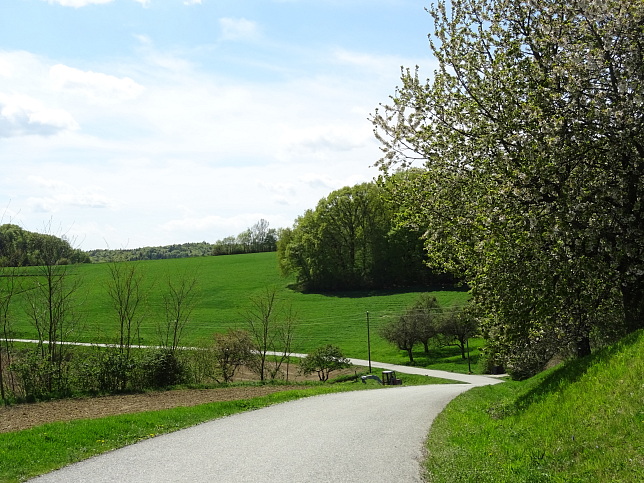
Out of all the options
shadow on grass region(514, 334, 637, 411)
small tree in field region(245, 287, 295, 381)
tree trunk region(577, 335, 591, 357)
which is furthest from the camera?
small tree in field region(245, 287, 295, 381)

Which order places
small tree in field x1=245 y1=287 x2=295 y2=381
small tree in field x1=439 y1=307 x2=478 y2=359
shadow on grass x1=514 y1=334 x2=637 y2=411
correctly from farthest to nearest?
small tree in field x1=439 y1=307 x2=478 y2=359 → small tree in field x1=245 y1=287 x2=295 y2=381 → shadow on grass x1=514 y1=334 x2=637 y2=411

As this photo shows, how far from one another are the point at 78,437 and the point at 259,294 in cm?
5973

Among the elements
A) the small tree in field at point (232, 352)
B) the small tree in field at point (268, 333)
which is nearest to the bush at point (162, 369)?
the small tree in field at point (232, 352)

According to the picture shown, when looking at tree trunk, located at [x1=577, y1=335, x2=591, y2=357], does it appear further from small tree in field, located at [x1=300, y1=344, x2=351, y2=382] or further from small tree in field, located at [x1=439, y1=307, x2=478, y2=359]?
small tree in field, located at [x1=439, y1=307, x2=478, y2=359]

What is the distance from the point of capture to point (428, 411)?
49.6 ft

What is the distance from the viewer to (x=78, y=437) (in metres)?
10.9

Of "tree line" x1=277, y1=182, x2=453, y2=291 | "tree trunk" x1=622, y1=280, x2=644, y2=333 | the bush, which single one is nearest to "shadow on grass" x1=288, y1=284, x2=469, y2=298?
"tree line" x1=277, y1=182, x2=453, y2=291

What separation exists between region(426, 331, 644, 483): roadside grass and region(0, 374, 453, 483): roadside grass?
584cm

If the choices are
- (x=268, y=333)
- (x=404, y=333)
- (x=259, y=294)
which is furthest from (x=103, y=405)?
(x=259, y=294)

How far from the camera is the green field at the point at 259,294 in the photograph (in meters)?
54.2

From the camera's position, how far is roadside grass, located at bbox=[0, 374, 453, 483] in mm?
8917

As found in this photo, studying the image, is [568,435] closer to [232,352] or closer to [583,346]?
[583,346]

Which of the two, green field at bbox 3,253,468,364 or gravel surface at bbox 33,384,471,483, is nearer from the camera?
gravel surface at bbox 33,384,471,483

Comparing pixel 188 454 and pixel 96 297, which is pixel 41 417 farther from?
pixel 96 297
